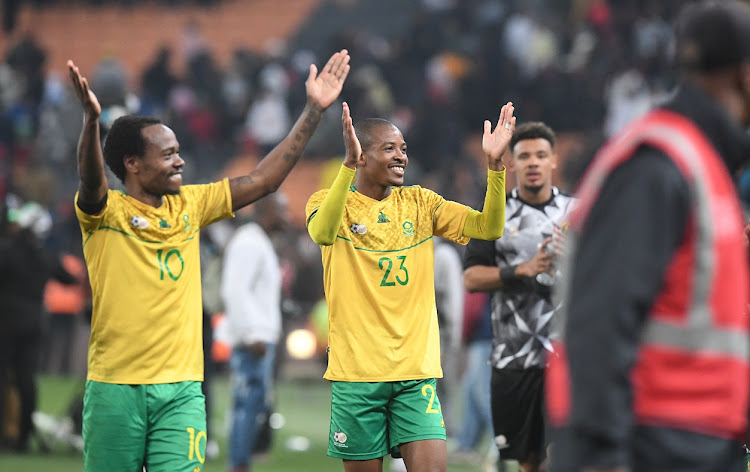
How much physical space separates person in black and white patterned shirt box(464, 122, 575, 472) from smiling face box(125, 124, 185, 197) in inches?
81.7

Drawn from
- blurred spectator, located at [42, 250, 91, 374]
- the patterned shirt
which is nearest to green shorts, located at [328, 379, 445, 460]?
the patterned shirt

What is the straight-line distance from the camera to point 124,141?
6.16 m

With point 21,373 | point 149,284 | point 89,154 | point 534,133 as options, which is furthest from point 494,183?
point 21,373

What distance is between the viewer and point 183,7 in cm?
3209

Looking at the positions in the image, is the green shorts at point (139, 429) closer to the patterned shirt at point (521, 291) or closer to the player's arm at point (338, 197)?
the player's arm at point (338, 197)

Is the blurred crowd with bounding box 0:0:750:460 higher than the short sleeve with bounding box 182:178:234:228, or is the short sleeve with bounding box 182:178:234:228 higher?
the blurred crowd with bounding box 0:0:750:460

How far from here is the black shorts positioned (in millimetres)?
7059

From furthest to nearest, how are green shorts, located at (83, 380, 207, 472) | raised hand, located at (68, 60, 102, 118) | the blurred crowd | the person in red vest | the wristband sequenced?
1. the blurred crowd
2. the wristband
3. green shorts, located at (83, 380, 207, 472)
4. raised hand, located at (68, 60, 102, 118)
5. the person in red vest

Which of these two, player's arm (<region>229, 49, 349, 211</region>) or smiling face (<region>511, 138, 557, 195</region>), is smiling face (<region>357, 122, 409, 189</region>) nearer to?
player's arm (<region>229, 49, 349, 211</region>)

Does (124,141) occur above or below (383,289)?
above

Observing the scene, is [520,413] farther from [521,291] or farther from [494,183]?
A: [494,183]

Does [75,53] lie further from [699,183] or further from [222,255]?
[699,183]

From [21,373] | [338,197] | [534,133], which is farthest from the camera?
[21,373]

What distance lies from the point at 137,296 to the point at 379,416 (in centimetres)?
148
